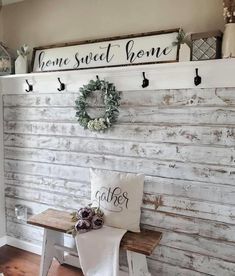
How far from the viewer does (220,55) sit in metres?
1.90

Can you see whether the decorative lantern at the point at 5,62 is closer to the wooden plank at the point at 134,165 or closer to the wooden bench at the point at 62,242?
the wooden plank at the point at 134,165

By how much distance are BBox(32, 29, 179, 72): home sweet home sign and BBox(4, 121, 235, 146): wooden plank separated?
48cm

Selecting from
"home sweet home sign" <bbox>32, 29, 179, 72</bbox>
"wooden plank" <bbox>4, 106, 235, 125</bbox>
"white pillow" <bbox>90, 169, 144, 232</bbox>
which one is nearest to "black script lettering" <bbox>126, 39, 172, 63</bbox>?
"home sweet home sign" <bbox>32, 29, 179, 72</bbox>

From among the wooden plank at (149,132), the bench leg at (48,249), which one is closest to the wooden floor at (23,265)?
the bench leg at (48,249)

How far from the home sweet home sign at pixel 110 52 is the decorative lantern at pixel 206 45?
144mm

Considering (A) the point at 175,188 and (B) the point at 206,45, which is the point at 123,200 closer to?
(A) the point at 175,188

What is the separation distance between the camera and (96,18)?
7.95 feet

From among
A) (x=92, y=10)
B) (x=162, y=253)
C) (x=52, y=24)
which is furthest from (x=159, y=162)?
(x=52, y=24)

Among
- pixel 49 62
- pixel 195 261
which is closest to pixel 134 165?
pixel 195 261

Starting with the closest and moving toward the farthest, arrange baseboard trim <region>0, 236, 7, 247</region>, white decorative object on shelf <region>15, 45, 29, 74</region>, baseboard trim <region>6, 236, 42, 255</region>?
white decorative object on shelf <region>15, 45, 29, 74</region>
baseboard trim <region>6, 236, 42, 255</region>
baseboard trim <region>0, 236, 7, 247</region>

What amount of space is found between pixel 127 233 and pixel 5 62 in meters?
1.86

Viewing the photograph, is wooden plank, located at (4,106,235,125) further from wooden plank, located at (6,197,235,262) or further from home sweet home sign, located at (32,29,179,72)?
wooden plank, located at (6,197,235,262)

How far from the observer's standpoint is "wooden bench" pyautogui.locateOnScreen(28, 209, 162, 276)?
1.99 metres

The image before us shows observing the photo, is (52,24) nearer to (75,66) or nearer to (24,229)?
(75,66)
